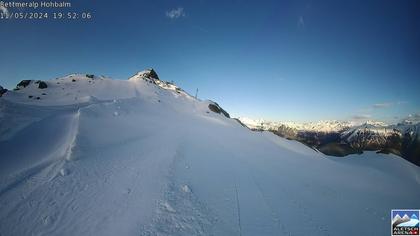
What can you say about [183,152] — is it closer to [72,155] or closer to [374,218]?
[72,155]

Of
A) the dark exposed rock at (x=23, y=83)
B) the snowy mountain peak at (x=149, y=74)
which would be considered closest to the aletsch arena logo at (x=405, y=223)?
the dark exposed rock at (x=23, y=83)

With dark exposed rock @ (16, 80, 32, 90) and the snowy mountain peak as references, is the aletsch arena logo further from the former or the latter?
the snowy mountain peak

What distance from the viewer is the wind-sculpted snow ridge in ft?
27.6

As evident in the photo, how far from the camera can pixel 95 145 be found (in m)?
14.1

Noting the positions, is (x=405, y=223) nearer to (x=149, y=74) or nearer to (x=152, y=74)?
(x=149, y=74)

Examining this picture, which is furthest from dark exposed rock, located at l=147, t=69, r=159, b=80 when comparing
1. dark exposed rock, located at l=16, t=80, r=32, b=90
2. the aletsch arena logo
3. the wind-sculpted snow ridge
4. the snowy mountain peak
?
the aletsch arena logo

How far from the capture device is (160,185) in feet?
35.7

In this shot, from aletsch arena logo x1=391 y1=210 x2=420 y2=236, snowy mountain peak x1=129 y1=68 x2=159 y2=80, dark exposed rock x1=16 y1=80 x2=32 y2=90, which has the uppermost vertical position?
snowy mountain peak x1=129 y1=68 x2=159 y2=80

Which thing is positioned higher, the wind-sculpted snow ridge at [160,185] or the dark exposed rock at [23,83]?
the dark exposed rock at [23,83]

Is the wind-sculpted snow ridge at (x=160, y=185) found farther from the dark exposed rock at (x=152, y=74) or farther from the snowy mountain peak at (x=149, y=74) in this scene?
the dark exposed rock at (x=152, y=74)

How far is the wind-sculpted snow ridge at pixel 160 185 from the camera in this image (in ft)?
27.6

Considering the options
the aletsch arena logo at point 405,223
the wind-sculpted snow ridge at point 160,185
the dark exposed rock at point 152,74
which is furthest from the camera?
the dark exposed rock at point 152,74

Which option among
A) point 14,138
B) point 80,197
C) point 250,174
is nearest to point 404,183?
point 250,174

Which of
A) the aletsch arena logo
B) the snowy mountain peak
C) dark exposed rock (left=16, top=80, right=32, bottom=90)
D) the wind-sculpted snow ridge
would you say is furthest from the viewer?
the snowy mountain peak
